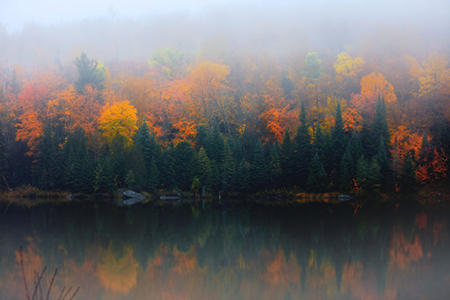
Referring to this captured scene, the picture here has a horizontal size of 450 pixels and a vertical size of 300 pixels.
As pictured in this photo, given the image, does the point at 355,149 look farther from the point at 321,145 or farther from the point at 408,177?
the point at 408,177

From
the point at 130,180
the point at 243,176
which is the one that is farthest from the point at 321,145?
the point at 130,180

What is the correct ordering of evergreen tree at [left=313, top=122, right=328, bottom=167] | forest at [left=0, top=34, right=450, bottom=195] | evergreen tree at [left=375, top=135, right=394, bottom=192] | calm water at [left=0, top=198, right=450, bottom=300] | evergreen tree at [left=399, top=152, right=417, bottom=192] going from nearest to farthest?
calm water at [left=0, top=198, right=450, bottom=300]
evergreen tree at [left=399, top=152, right=417, bottom=192]
evergreen tree at [left=375, top=135, right=394, bottom=192]
forest at [left=0, top=34, right=450, bottom=195]
evergreen tree at [left=313, top=122, right=328, bottom=167]

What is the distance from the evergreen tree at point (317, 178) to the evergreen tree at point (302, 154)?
173 cm

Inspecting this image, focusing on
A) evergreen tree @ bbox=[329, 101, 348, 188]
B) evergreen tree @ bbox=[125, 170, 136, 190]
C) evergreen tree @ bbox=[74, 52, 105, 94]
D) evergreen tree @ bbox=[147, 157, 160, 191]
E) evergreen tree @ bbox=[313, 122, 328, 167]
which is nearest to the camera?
evergreen tree @ bbox=[329, 101, 348, 188]

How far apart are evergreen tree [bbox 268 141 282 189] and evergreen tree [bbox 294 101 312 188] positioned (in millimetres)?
2072

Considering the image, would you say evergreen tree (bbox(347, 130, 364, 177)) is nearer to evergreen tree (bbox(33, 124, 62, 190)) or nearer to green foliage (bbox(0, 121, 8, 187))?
evergreen tree (bbox(33, 124, 62, 190))

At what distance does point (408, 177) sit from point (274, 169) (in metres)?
14.9

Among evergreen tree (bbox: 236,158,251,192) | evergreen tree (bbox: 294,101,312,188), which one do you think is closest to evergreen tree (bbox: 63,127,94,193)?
evergreen tree (bbox: 236,158,251,192)

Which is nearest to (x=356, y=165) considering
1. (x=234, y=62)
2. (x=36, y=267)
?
(x=234, y=62)

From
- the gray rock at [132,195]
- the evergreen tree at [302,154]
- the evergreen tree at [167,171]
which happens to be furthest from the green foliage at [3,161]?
the evergreen tree at [302,154]

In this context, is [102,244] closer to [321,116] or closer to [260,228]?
[260,228]

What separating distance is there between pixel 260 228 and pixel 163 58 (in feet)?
185

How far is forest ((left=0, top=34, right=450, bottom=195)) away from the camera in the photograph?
144 ft

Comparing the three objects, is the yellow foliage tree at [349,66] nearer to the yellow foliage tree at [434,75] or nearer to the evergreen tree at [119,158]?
the yellow foliage tree at [434,75]
